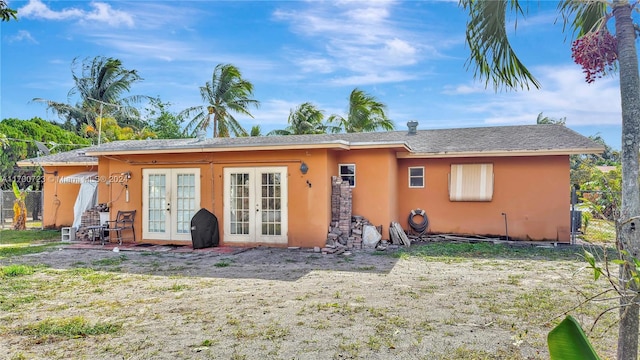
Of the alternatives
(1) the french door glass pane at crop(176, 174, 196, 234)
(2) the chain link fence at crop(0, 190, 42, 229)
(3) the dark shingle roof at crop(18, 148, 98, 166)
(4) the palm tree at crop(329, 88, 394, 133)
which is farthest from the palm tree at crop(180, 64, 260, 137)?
(1) the french door glass pane at crop(176, 174, 196, 234)

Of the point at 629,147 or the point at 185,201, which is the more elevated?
the point at 629,147

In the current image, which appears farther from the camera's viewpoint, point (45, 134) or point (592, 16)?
point (45, 134)

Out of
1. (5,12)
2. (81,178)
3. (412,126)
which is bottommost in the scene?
(81,178)

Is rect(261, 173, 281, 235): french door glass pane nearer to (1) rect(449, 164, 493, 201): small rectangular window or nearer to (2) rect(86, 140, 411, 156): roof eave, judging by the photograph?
(2) rect(86, 140, 411, 156): roof eave

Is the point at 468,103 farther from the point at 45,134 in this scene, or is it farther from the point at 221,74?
the point at 45,134

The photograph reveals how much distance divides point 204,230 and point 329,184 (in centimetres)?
357

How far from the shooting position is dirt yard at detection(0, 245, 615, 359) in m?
3.84

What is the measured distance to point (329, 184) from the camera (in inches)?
415

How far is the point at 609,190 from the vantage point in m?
2.52

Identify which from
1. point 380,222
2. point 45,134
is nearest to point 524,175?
point 380,222

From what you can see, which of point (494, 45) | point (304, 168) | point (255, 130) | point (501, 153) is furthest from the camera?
point (255, 130)

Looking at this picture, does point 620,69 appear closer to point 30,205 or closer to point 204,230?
point 204,230

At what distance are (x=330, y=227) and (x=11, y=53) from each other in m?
18.3

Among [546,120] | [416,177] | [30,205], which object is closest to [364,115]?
[416,177]
